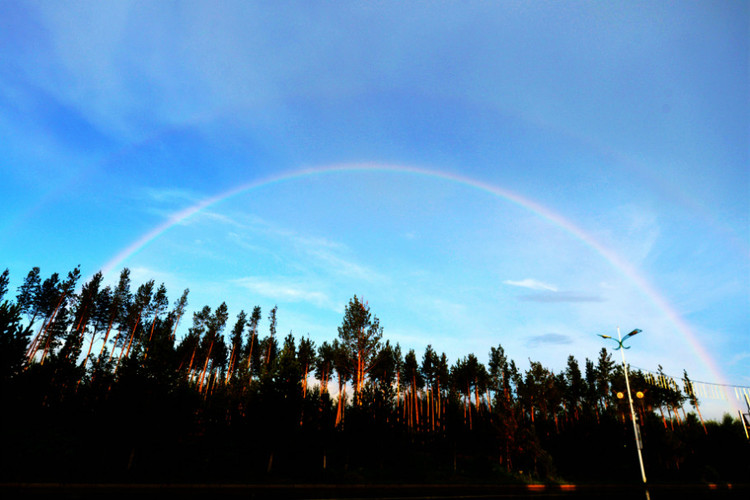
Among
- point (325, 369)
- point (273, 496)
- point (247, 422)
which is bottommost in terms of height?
point (273, 496)

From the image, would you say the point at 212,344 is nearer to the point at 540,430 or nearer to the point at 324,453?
the point at 324,453

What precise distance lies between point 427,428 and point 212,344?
4384 cm

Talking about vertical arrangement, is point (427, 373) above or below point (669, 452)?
above

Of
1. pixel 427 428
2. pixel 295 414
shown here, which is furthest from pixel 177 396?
pixel 427 428

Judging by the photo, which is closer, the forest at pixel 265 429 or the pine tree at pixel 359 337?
the forest at pixel 265 429

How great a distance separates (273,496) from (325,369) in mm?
51075

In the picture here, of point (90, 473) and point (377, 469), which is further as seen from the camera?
point (377, 469)

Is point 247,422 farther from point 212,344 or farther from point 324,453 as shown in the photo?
point 212,344

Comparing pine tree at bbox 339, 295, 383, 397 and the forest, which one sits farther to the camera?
pine tree at bbox 339, 295, 383, 397

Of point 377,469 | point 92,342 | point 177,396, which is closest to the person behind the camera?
point 177,396

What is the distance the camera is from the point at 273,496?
1653 cm

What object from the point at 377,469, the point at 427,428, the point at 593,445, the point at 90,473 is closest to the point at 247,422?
the point at 90,473

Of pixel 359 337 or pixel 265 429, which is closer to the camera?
pixel 265 429

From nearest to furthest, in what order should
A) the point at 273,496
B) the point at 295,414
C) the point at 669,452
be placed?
1. the point at 273,496
2. the point at 295,414
3. the point at 669,452
